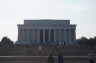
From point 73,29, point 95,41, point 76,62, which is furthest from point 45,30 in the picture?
point 76,62

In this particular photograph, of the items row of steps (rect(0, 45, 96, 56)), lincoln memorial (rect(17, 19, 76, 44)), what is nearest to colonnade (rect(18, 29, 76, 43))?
lincoln memorial (rect(17, 19, 76, 44))

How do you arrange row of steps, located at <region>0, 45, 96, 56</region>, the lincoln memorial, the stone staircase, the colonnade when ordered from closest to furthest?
the stone staircase < row of steps, located at <region>0, 45, 96, 56</region> < the lincoln memorial < the colonnade

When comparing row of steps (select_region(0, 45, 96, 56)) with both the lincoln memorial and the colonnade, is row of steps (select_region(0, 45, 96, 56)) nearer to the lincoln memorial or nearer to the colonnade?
the lincoln memorial

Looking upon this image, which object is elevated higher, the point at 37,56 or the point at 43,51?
the point at 43,51

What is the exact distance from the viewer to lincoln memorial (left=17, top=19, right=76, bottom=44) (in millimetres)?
91125

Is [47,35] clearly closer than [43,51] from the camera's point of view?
No

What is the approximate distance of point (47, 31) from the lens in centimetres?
9350

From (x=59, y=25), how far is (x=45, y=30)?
499 cm

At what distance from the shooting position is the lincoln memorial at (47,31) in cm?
9112

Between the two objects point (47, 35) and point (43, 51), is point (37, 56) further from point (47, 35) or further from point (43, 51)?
point (47, 35)

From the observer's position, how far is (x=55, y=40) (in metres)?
92.9

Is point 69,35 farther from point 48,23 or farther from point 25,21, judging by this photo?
point 25,21

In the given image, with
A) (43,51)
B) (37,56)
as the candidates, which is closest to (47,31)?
(43,51)

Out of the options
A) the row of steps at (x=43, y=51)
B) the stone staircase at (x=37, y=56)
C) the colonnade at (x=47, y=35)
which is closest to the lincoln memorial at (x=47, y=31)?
the colonnade at (x=47, y=35)
